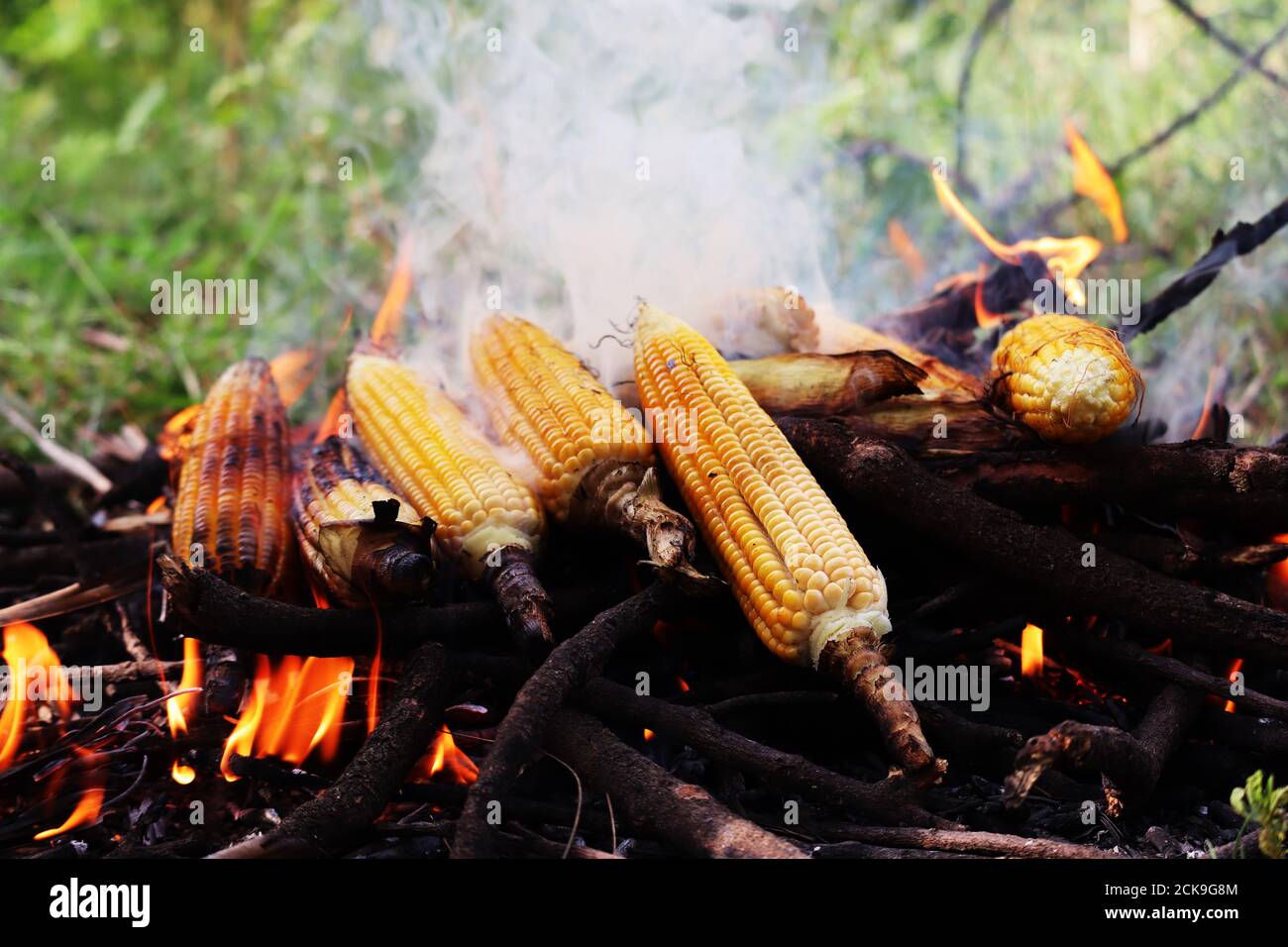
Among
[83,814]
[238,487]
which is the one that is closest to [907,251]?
[238,487]

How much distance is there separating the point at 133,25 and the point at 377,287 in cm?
397

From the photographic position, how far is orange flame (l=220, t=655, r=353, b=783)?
7.73 ft

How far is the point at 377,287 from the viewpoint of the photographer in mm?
5531

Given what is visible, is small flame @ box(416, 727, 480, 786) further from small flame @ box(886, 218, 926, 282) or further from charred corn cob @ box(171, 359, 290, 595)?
small flame @ box(886, 218, 926, 282)

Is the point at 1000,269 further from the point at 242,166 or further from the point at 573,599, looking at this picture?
the point at 242,166

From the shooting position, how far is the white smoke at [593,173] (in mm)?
3871

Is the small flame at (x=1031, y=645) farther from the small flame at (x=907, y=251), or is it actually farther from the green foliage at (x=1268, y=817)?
the small flame at (x=907, y=251)

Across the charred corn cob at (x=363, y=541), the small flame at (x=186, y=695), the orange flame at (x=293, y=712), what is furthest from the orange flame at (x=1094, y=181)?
the small flame at (x=186, y=695)

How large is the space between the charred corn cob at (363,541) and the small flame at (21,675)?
0.72m

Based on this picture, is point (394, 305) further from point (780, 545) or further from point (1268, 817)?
point (1268, 817)

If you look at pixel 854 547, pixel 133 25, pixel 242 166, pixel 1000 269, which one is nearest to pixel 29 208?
pixel 242 166

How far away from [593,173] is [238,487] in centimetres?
192

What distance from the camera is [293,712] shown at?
240 cm

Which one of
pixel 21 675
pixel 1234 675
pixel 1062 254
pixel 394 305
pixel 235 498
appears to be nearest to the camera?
pixel 1234 675
